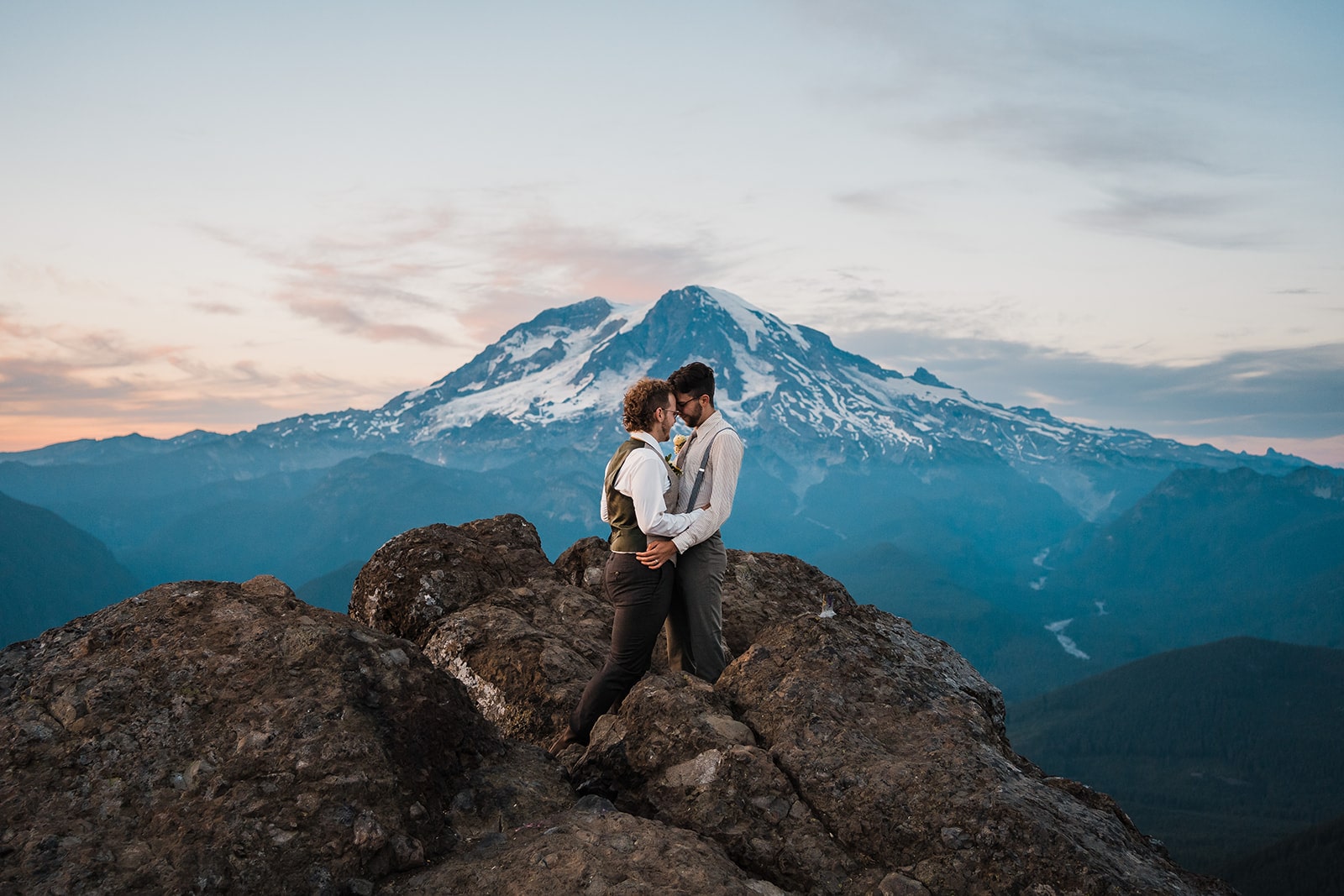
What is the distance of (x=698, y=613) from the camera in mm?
9281

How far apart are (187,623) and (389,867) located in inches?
125

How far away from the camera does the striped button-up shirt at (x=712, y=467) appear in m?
8.84

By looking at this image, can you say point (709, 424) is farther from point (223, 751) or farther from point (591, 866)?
point (223, 751)

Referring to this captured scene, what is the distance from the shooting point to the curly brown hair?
8.41 meters

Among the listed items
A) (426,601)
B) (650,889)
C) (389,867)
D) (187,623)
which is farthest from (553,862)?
(426,601)

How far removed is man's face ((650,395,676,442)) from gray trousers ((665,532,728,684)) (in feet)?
4.25

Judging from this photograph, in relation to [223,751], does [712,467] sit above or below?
above

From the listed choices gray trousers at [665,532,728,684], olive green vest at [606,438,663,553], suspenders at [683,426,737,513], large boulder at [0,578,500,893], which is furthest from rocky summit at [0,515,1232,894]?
suspenders at [683,426,737,513]

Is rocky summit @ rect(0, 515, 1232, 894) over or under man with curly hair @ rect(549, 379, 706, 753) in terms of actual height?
under

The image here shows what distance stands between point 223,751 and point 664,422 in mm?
4769

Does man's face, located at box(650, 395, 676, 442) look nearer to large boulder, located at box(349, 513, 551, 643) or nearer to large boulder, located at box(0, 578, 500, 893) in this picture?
large boulder, located at box(0, 578, 500, 893)

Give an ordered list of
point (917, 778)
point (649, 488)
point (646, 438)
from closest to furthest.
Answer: point (917, 778), point (649, 488), point (646, 438)

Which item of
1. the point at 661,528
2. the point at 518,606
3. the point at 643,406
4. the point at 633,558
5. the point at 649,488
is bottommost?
the point at 518,606

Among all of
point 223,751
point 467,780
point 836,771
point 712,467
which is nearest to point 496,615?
point 467,780
